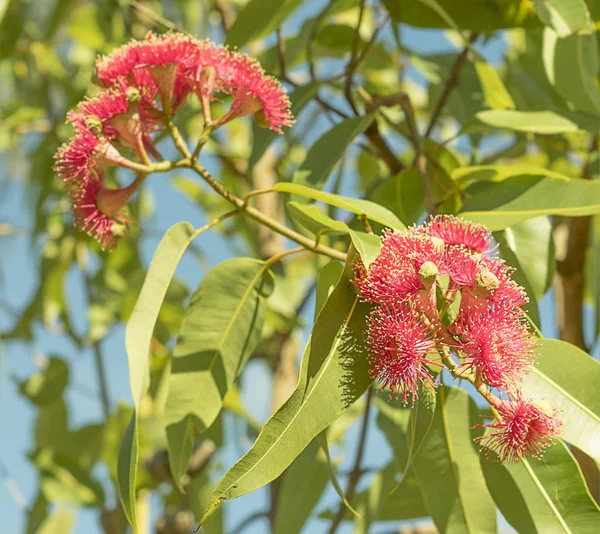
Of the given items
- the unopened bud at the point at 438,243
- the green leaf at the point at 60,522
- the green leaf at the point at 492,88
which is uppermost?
the green leaf at the point at 492,88

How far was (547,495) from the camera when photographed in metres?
0.88

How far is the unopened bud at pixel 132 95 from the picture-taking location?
958 mm

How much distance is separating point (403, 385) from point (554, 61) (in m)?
0.72

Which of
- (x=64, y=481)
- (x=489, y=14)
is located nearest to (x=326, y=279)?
(x=489, y=14)

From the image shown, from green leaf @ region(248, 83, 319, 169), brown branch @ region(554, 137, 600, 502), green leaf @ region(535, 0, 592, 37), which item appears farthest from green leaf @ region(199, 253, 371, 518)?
brown branch @ region(554, 137, 600, 502)

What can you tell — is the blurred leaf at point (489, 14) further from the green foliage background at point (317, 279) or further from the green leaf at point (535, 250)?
the green leaf at point (535, 250)

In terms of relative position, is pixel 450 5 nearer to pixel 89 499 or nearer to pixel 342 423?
pixel 342 423

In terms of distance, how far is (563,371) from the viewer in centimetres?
86

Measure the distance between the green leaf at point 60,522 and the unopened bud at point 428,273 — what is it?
1.69m

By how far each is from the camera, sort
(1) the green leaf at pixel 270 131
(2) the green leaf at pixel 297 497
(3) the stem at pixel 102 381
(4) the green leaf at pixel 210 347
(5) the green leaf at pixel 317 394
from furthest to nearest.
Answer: (3) the stem at pixel 102 381
(2) the green leaf at pixel 297 497
(1) the green leaf at pixel 270 131
(4) the green leaf at pixel 210 347
(5) the green leaf at pixel 317 394

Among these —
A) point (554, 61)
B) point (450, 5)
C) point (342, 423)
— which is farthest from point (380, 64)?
point (342, 423)

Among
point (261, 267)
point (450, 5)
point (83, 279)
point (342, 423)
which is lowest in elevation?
point (342, 423)

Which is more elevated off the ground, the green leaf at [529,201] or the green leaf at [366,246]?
the green leaf at [529,201]

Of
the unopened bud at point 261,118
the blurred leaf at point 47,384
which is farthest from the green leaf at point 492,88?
the blurred leaf at point 47,384
